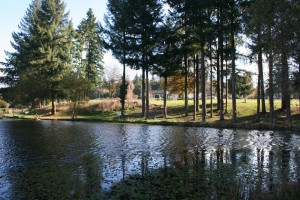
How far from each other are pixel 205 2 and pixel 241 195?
23739 millimetres

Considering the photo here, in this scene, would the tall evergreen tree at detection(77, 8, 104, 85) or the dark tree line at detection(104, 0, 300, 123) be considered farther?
the tall evergreen tree at detection(77, 8, 104, 85)

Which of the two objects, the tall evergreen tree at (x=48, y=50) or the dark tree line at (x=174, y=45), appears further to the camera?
the tall evergreen tree at (x=48, y=50)

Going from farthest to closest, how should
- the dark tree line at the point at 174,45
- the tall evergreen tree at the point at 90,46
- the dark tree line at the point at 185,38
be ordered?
the tall evergreen tree at the point at 90,46
the dark tree line at the point at 185,38
the dark tree line at the point at 174,45

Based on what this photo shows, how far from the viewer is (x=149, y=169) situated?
39.0 ft

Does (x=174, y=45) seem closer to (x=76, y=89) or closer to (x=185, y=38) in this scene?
(x=185, y=38)

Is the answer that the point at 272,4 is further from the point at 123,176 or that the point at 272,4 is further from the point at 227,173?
the point at 123,176

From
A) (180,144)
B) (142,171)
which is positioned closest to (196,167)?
(142,171)

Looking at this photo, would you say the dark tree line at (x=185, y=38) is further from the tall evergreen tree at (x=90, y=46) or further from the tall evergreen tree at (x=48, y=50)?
the tall evergreen tree at (x=90, y=46)

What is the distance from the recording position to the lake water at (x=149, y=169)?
29.1 ft

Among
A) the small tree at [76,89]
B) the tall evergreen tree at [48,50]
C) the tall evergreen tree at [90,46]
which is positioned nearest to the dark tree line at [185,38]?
the small tree at [76,89]

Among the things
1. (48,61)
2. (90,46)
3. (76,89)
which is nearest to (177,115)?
(76,89)

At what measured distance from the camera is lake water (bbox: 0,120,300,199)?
8.88 meters

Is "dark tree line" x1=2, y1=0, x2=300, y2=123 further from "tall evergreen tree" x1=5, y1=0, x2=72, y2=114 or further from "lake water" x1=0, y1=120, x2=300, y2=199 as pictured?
"lake water" x1=0, y1=120, x2=300, y2=199

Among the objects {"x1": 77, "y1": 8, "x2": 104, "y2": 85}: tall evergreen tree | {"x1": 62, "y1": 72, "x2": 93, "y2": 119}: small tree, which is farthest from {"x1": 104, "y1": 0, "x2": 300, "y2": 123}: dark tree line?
{"x1": 77, "y1": 8, "x2": 104, "y2": 85}: tall evergreen tree
